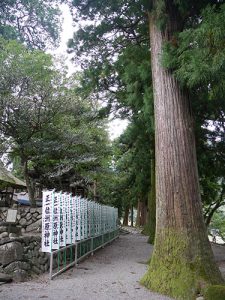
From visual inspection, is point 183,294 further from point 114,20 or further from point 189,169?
point 114,20

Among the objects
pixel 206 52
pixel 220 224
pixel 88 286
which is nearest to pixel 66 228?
pixel 88 286

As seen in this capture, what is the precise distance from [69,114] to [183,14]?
712 centimetres

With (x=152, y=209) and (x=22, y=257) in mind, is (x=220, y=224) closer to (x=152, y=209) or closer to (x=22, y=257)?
(x=152, y=209)

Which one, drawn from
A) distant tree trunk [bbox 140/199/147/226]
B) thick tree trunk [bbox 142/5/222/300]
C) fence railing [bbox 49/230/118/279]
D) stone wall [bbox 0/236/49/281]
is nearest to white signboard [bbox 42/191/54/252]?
fence railing [bbox 49/230/118/279]

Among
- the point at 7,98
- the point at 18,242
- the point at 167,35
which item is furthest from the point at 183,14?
the point at 7,98

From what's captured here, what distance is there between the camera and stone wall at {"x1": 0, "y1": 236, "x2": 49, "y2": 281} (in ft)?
21.0

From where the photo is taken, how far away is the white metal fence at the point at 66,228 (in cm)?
684

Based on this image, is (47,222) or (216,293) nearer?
(216,293)

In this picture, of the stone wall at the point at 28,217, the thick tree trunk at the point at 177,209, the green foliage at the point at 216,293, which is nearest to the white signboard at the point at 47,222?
the thick tree trunk at the point at 177,209

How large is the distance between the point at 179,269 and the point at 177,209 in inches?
39.7

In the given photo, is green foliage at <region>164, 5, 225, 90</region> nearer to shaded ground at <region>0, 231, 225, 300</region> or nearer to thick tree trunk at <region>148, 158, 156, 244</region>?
shaded ground at <region>0, 231, 225, 300</region>

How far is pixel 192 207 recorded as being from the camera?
227 inches

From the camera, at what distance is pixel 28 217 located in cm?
1228

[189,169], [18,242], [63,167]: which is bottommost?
[18,242]
